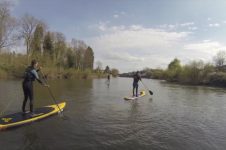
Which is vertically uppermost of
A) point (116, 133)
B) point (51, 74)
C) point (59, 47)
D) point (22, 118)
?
point (59, 47)

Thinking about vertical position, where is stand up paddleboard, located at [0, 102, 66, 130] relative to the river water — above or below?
above

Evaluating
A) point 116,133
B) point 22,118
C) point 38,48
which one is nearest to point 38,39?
point 38,48

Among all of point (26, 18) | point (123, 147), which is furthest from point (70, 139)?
point (26, 18)

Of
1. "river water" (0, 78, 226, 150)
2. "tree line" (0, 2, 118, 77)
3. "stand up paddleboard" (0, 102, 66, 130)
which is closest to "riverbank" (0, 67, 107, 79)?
"tree line" (0, 2, 118, 77)

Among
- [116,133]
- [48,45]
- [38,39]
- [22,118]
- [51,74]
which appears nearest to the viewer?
[116,133]

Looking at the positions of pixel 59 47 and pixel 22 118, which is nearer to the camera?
pixel 22 118

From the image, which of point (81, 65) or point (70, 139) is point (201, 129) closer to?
point (70, 139)

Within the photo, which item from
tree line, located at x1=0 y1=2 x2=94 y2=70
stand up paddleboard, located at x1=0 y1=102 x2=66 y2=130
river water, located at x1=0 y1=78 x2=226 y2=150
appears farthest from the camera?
tree line, located at x1=0 y1=2 x2=94 y2=70

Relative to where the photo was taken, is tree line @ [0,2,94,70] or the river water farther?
tree line @ [0,2,94,70]

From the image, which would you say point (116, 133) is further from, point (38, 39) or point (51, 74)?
point (38, 39)

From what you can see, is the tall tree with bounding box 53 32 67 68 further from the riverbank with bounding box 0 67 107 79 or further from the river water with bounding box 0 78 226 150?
the river water with bounding box 0 78 226 150

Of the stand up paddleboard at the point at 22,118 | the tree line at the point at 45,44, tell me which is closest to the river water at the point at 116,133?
the stand up paddleboard at the point at 22,118

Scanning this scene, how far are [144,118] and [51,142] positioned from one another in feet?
19.4

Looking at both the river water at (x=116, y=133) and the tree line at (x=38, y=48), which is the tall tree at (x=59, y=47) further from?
the river water at (x=116, y=133)
